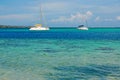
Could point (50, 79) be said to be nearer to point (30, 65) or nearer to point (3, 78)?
point (3, 78)

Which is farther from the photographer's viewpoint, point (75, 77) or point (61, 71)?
point (61, 71)

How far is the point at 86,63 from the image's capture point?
22594mm

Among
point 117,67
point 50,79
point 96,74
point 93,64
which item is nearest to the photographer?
point 50,79

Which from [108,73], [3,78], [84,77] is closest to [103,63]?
[108,73]

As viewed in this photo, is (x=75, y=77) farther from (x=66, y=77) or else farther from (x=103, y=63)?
(x=103, y=63)

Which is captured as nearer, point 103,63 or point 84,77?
point 84,77

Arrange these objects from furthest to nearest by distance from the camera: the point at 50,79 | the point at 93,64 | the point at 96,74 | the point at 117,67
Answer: the point at 93,64 → the point at 117,67 → the point at 96,74 → the point at 50,79

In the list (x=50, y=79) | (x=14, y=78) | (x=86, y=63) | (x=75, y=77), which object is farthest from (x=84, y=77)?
(x=86, y=63)

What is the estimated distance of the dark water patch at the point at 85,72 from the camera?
56.3 ft

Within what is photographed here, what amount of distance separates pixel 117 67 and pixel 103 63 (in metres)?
2.24

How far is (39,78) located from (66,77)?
1.54 meters

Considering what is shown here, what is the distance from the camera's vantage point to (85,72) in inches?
738

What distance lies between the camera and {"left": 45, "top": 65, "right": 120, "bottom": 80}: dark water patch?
17.2 meters

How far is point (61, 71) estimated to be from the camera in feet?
62.5
